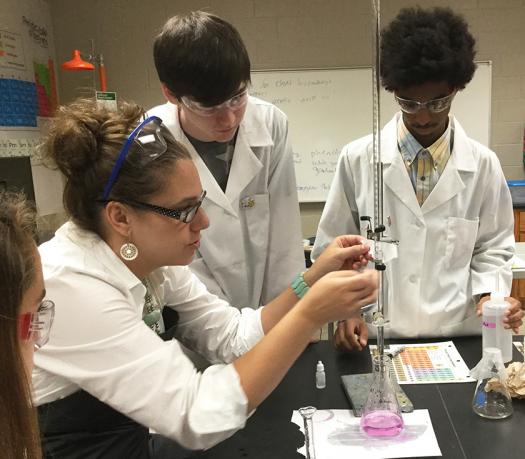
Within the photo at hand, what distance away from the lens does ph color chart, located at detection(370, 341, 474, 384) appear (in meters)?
1.19

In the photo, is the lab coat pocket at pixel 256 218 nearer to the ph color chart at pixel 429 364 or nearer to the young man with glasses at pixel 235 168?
the young man with glasses at pixel 235 168

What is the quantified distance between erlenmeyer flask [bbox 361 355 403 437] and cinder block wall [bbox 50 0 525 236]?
3201 millimetres

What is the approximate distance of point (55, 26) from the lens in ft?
12.8

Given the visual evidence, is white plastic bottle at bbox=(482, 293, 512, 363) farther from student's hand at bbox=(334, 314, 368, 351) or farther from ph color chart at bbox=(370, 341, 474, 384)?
student's hand at bbox=(334, 314, 368, 351)

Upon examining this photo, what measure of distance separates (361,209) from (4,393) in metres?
1.09

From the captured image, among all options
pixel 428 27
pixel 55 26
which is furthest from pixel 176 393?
pixel 55 26

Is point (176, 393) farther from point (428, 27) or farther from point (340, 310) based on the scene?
point (428, 27)

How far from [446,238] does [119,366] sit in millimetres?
966

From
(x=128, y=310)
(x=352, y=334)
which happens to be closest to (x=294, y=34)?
(x=352, y=334)

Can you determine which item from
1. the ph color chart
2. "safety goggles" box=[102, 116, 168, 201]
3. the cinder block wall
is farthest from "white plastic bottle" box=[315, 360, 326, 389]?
the cinder block wall

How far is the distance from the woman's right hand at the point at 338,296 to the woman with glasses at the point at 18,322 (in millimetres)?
440

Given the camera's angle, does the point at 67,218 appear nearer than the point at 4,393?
No

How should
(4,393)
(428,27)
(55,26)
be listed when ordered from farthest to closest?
(55,26), (428,27), (4,393)

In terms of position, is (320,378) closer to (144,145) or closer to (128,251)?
(128,251)
